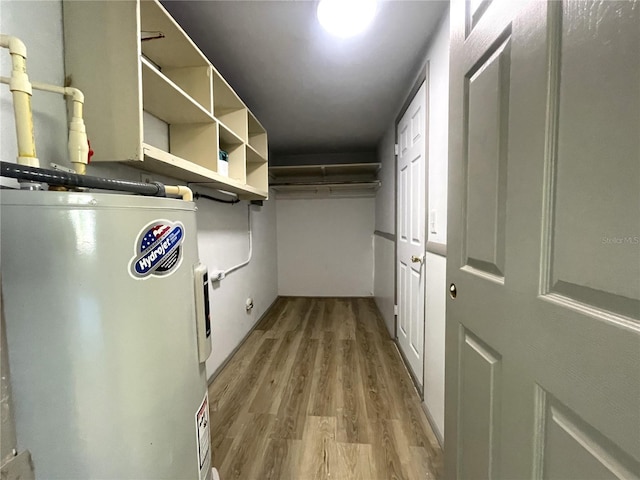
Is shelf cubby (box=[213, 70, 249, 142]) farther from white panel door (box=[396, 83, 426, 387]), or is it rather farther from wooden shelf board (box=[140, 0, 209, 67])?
white panel door (box=[396, 83, 426, 387])

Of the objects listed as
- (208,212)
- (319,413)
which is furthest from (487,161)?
(208,212)

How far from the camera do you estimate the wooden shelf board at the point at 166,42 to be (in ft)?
3.26

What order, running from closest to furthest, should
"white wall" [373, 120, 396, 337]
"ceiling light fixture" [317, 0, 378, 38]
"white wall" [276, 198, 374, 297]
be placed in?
"ceiling light fixture" [317, 0, 378, 38], "white wall" [373, 120, 396, 337], "white wall" [276, 198, 374, 297]

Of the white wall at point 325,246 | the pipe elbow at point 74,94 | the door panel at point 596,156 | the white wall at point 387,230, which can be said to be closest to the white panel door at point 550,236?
the door panel at point 596,156

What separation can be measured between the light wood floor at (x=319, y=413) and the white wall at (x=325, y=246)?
4.82 feet

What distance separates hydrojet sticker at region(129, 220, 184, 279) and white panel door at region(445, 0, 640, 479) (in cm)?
90

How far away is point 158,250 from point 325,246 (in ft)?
11.7

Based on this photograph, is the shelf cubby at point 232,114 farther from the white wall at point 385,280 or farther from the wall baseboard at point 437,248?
the white wall at point 385,280

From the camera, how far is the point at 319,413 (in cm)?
163

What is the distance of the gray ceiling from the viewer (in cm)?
133

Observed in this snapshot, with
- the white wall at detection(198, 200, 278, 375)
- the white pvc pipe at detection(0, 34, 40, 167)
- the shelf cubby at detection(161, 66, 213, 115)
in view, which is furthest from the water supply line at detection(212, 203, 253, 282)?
the white pvc pipe at detection(0, 34, 40, 167)

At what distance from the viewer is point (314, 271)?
423cm

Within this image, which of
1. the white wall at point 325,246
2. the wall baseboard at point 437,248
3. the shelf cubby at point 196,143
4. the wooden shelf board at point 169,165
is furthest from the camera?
the white wall at point 325,246

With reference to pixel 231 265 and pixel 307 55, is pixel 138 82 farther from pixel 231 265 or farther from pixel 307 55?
pixel 231 265
